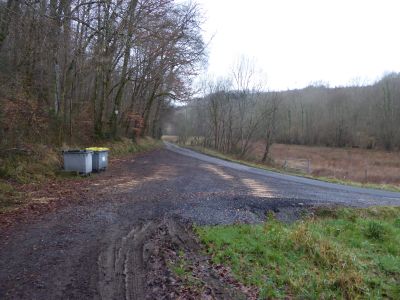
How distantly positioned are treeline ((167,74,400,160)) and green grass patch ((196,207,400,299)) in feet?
96.1

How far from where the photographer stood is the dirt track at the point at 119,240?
4379 mm

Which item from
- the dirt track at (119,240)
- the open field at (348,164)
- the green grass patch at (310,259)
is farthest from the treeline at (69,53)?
the open field at (348,164)

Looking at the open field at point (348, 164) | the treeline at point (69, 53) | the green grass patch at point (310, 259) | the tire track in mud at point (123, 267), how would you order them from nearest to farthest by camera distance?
the tire track in mud at point (123, 267) < the green grass patch at point (310, 259) < the treeline at point (69, 53) < the open field at point (348, 164)

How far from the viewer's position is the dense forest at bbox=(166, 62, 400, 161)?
131 feet

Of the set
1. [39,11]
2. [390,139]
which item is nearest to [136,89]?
[39,11]

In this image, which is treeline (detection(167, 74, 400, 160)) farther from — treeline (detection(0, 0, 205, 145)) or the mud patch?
the mud patch

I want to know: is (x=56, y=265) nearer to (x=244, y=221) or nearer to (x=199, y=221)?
(x=199, y=221)

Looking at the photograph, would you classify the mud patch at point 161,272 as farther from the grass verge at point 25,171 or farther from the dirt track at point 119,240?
the grass verge at point 25,171

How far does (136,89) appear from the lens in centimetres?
2969

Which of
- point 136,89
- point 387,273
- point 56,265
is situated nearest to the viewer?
point 56,265

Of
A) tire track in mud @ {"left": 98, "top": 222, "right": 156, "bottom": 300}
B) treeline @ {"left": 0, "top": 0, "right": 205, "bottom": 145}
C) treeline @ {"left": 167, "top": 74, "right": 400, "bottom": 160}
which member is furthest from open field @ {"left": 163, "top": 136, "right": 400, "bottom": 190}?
tire track in mud @ {"left": 98, "top": 222, "right": 156, "bottom": 300}

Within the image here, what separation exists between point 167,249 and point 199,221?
2.04m

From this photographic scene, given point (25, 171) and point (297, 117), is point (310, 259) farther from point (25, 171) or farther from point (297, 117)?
point (297, 117)

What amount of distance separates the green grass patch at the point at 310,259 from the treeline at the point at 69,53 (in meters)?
8.18
